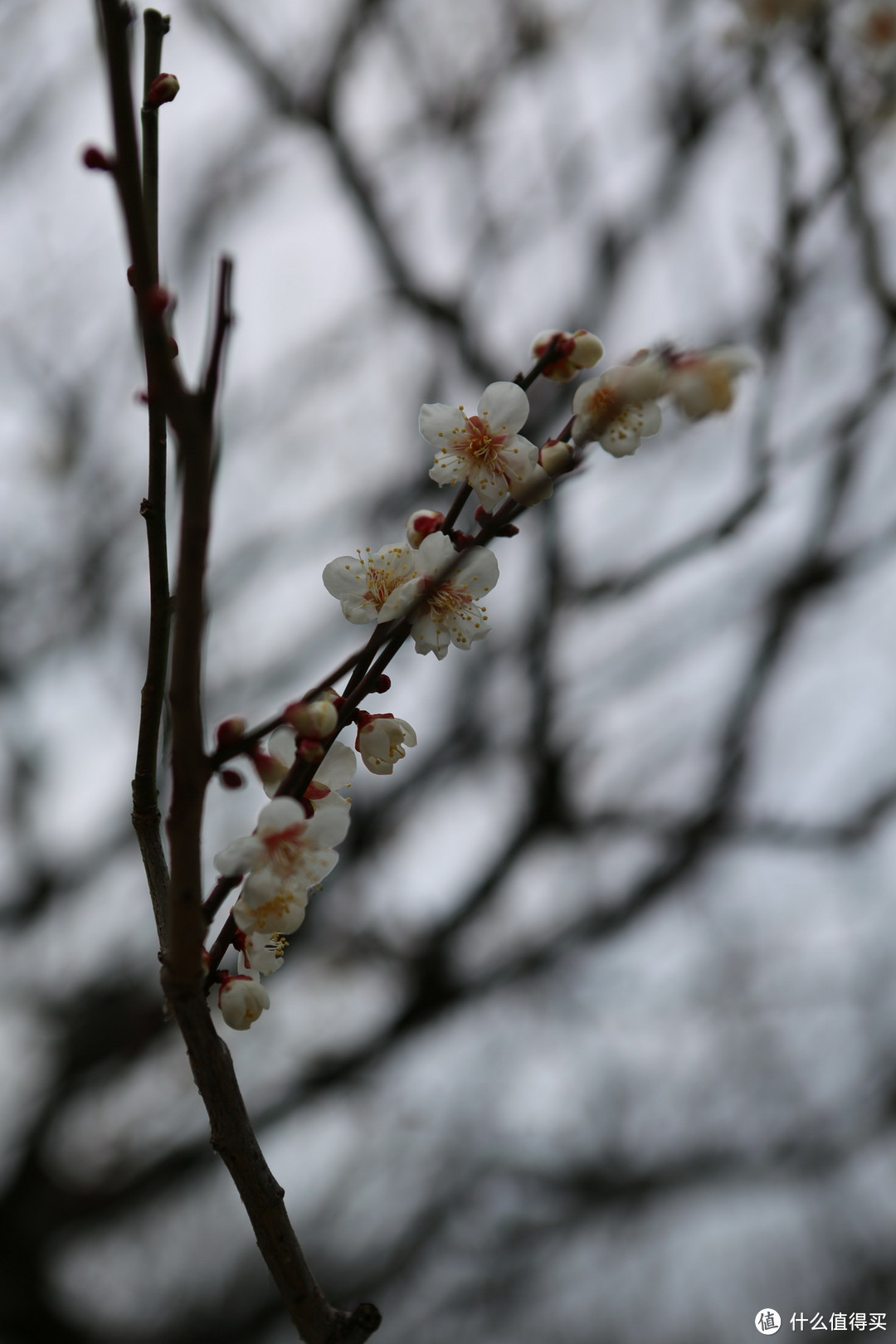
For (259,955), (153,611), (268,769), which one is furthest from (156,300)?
(259,955)

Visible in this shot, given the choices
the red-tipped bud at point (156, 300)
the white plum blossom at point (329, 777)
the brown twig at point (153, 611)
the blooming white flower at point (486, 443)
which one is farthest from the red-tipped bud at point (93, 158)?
the white plum blossom at point (329, 777)

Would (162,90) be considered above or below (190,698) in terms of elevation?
above

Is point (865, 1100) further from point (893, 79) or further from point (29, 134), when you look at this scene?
point (29, 134)

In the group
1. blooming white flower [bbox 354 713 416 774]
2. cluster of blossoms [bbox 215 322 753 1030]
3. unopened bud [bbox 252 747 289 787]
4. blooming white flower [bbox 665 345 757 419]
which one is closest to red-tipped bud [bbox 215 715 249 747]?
cluster of blossoms [bbox 215 322 753 1030]

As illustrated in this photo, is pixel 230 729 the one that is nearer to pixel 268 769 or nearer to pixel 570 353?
pixel 268 769

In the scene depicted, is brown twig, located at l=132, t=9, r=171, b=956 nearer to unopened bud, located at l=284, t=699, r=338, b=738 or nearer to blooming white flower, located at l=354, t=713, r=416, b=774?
unopened bud, located at l=284, t=699, r=338, b=738
